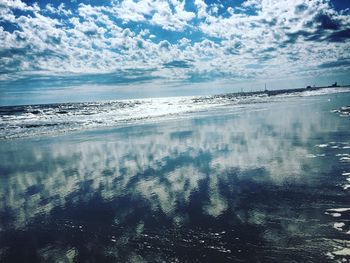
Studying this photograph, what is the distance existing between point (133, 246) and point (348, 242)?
361cm

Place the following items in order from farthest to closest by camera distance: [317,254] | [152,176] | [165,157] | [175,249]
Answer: [165,157], [152,176], [175,249], [317,254]

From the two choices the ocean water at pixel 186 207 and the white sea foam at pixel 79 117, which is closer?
the ocean water at pixel 186 207

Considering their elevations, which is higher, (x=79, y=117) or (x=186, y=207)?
(x=186, y=207)

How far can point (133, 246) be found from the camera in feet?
18.3

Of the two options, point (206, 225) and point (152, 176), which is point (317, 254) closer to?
point (206, 225)

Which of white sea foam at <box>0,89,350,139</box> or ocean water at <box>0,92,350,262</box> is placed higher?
ocean water at <box>0,92,350,262</box>

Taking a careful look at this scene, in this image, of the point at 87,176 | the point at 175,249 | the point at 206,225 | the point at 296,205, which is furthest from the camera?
the point at 87,176

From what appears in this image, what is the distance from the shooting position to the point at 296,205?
6859mm

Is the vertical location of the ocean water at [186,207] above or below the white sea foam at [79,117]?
above

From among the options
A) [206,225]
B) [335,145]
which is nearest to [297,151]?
[335,145]

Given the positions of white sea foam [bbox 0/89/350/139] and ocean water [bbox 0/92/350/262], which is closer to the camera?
ocean water [bbox 0/92/350/262]

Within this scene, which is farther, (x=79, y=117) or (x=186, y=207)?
(x=79, y=117)

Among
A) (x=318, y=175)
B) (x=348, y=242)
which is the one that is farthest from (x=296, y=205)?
(x=318, y=175)

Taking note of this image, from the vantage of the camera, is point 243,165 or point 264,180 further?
point 243,165
